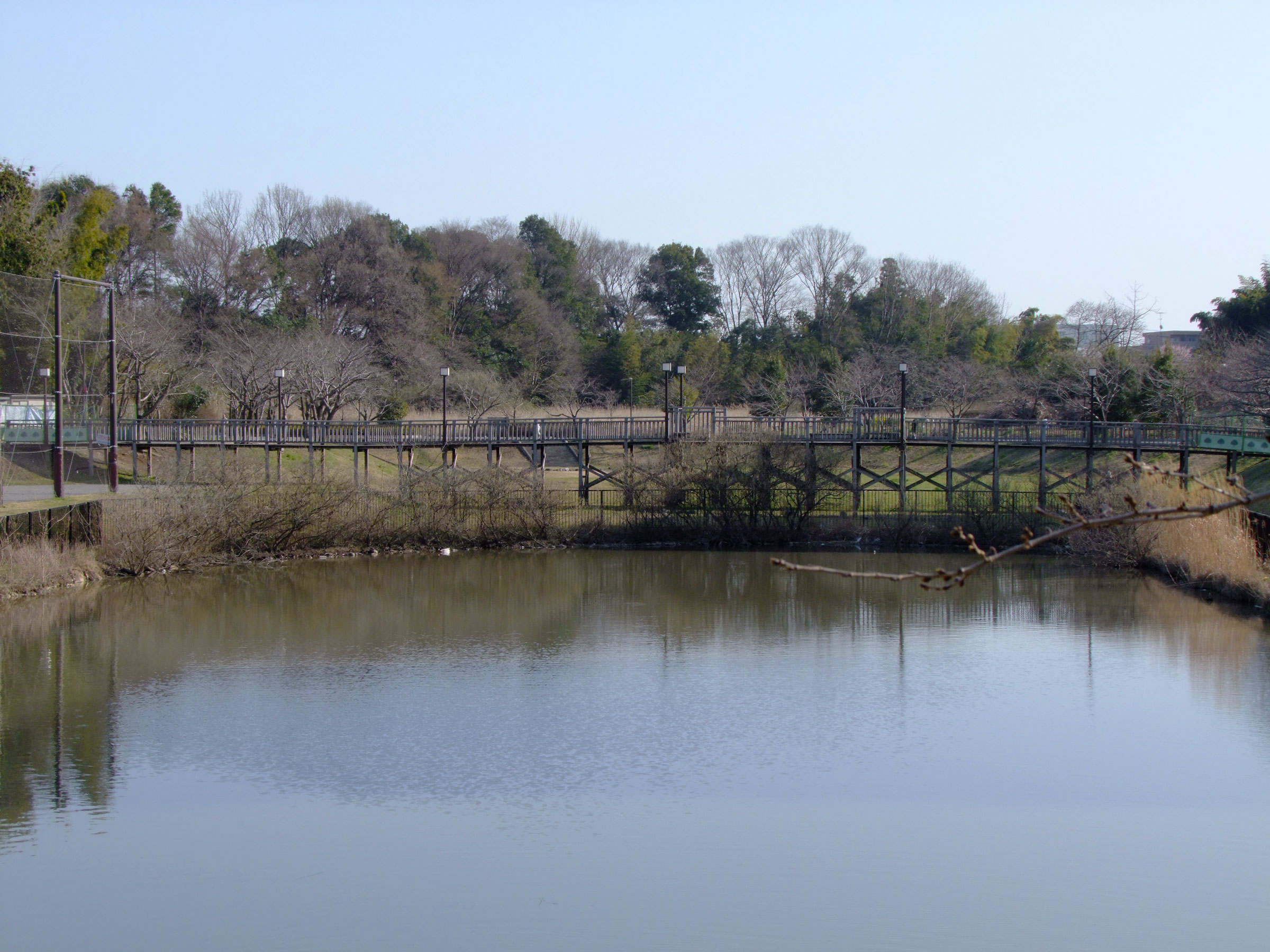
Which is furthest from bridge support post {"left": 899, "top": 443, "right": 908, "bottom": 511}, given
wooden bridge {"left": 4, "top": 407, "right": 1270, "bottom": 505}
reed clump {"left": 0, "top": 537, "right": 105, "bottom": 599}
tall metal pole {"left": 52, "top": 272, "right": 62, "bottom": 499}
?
tall metal pole {"left": 52, "top": 272, "right": 62, "bottom": 499}

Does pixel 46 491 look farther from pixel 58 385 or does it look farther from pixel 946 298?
pixel 946 298

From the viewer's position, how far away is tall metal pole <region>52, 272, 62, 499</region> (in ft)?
93.7

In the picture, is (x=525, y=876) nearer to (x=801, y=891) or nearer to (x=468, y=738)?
(x=801, y=891)

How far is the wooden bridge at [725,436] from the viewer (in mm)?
38469

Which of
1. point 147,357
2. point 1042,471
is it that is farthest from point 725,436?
point 147,357

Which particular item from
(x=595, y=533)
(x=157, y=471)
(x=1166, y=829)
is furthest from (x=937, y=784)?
(x=157, y=471)

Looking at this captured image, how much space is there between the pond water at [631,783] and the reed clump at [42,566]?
0.98 m

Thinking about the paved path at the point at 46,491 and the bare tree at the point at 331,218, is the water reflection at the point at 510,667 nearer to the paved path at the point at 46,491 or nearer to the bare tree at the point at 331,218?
the paved path at the point at 46,491

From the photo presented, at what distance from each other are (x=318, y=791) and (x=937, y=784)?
718 centimetres

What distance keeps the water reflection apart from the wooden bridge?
7.57 metres

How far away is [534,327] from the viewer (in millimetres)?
68125

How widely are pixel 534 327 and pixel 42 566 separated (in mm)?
43887

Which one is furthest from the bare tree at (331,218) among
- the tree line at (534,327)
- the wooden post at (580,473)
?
the wooden post at (580,473)

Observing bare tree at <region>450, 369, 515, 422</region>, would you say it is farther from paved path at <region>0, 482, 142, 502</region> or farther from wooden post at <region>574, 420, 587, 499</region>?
paved path at <region>0, 482, 142, 502</region>
